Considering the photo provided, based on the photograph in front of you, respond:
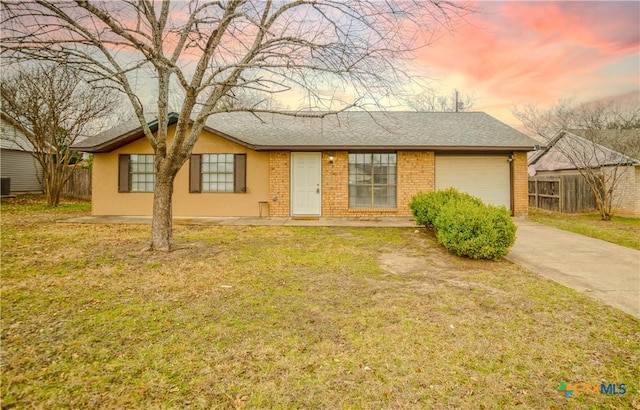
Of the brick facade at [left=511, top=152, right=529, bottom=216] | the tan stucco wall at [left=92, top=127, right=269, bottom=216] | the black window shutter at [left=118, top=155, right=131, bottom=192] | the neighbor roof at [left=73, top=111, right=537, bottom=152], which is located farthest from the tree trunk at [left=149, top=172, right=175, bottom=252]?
the brick facade at [left=511, top=152, right=529, bottom=216]

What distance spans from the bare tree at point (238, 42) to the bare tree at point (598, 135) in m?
11.1

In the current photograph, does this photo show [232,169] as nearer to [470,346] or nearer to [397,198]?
[397,198]

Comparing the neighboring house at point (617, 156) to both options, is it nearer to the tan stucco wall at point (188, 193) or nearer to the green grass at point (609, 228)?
the green grass at point (609, 228)

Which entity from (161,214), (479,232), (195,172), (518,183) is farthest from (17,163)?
(518,183)

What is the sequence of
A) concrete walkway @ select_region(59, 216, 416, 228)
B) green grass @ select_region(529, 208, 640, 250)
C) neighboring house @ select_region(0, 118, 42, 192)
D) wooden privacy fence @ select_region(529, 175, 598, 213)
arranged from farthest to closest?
neighboring house @ select_region(0, 118, 42, 192) < wooden privacy fence @ select_region(529, 175, 598, 213) < concrete walkway @ select_region(59, 216, 416, 228) < green grass @ select_region(529, 208, 640, 250)

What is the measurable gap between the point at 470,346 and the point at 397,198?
9.10 metres

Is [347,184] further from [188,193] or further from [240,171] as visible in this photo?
[188,193]

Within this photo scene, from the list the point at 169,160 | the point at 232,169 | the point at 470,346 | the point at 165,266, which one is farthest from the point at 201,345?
the point at 232,169

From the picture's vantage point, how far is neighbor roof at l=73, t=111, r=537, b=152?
446 inches

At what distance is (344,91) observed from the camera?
6289 mm

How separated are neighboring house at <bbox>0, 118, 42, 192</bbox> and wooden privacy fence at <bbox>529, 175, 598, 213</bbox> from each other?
27.2 m

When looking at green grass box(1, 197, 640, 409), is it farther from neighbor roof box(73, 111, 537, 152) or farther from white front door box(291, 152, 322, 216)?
neighbor roof box(73, 111, 537, 152)

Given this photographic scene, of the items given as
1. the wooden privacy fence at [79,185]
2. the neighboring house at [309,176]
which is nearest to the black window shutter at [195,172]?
the neighboring house at [309,176]

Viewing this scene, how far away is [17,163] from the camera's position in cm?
2084
